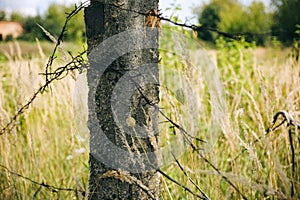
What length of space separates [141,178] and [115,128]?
17cm

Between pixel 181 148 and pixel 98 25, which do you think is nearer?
pixel 98 25

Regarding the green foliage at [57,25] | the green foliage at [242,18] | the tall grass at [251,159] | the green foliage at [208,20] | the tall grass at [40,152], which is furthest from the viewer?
the green foliage at [242,18]

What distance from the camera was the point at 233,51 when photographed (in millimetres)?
3992

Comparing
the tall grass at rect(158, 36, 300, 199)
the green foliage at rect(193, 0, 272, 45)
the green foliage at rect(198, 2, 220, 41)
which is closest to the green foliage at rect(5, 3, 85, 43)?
the tall grass at rect(158, 36, 300, 199)

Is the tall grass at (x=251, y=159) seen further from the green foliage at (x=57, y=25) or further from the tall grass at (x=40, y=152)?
the green foliage at (x=57, y=25)

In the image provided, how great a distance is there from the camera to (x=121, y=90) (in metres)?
1.14

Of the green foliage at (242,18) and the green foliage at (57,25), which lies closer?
the green foliage at (57,25)

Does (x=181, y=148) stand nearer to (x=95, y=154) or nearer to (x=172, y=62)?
(x=95, y=154)

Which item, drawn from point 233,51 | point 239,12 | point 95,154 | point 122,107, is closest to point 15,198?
point 95,154

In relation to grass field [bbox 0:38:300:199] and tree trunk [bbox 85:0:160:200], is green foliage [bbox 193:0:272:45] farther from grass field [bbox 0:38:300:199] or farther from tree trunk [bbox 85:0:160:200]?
tree trunk [bbox 85:0:160:200]

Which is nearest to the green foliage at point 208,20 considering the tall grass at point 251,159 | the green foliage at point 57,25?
the green foliage at point 57,25

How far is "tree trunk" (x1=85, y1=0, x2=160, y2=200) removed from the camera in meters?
1.13

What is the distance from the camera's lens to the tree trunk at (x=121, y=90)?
1.13 m

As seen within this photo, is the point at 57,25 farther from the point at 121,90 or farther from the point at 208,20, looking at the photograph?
the point at 208,20
